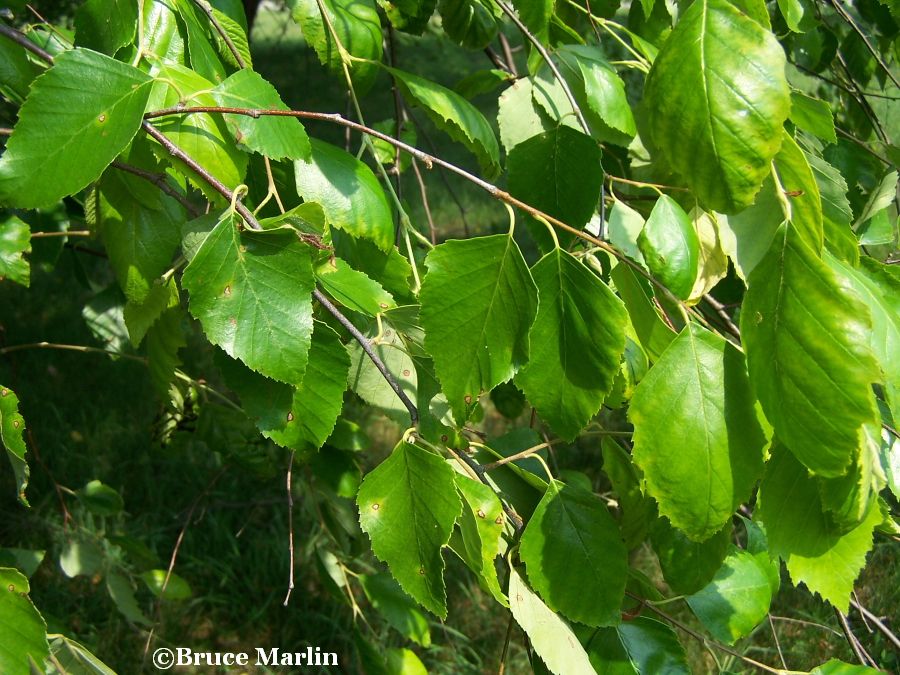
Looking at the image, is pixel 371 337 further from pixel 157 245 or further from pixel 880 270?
pixel 880 270

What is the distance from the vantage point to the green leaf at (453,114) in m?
0.82

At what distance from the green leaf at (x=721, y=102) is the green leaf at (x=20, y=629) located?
0.58 metres

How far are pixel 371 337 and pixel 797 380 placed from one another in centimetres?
40

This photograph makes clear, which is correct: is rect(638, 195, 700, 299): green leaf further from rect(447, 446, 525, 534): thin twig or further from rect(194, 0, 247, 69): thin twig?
rect(194, 0, 247, 69): thin twig

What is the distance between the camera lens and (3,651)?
0.65m

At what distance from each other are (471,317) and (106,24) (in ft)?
1.54

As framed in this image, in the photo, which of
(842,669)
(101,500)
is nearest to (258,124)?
(842,669)

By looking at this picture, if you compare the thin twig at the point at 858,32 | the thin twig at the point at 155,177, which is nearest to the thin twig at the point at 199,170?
the thin twig at the point at 155,177

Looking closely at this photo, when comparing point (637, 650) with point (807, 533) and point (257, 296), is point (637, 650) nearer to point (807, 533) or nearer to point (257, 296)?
point (807, 533)

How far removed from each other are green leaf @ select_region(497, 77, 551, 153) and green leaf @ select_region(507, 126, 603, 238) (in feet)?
0.41

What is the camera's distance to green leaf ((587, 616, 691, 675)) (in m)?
0.76

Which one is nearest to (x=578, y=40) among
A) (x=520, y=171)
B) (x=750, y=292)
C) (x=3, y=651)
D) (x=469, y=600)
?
(x=520, y=171)

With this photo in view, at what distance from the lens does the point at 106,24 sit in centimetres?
80

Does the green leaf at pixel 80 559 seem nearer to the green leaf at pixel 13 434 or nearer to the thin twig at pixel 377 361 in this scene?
the green leaf at pixel 13 434
